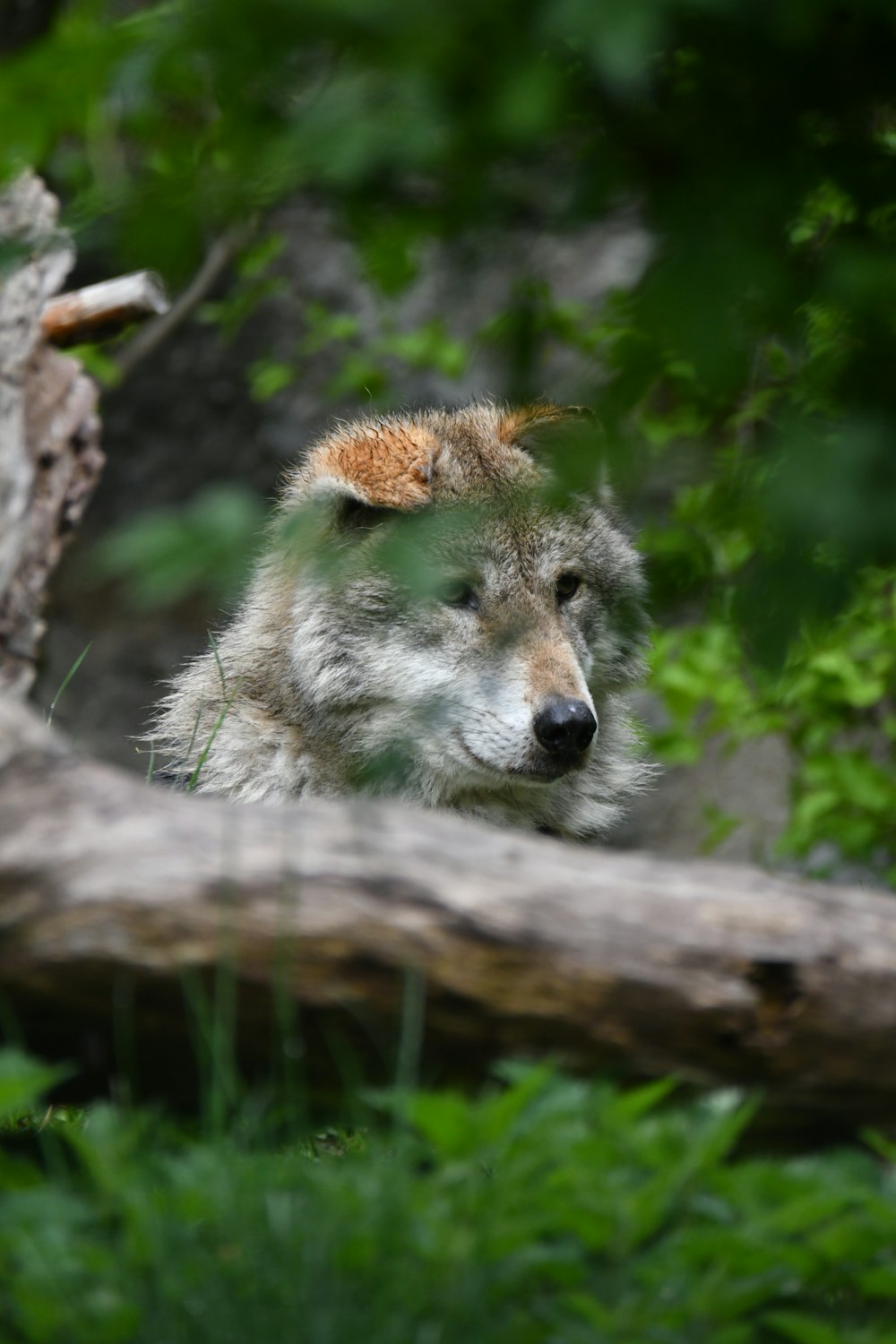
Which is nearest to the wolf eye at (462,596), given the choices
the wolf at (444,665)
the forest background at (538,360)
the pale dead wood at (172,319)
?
the wolf at (444,665)

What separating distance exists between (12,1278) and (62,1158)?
703 mm

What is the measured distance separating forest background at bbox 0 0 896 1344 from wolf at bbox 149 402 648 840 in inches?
74.0

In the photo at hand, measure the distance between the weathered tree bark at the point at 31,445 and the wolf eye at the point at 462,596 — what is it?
4.45ft

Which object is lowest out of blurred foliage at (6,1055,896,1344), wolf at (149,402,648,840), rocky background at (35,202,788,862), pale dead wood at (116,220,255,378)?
rocky background at (35,202,788,862)

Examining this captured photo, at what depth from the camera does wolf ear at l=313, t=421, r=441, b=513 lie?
4.52 meters

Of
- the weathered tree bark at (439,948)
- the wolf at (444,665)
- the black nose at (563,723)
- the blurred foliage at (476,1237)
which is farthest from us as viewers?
the wolf at (444,665)

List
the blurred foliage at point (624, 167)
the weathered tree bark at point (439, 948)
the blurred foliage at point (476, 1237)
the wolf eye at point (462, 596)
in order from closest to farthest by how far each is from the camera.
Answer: the blurred foliage at point (624, 167) → the blurred foliage at point (476, 1237) → the weathered tree bark at point (439, 948) → the wolf eye at point (462, 596)

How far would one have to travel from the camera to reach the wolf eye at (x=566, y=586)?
16.1ft

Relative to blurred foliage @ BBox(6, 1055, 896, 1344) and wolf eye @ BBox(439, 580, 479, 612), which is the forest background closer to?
blurred foliage @ BBox(6, 1055, 896, 1344)

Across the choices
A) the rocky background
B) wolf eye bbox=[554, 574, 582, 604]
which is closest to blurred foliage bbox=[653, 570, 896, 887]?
wolf eye bbox=[554, 574, 582, 604]

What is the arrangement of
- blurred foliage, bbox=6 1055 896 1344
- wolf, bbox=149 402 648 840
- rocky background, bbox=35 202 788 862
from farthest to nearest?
rocky background, bbox=35 202 788 862 → wolf, bbox=149 402 648 840 → blurred foliage, bbox=6 1055 896 1344

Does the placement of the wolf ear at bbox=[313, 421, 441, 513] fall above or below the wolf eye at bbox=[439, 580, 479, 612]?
above

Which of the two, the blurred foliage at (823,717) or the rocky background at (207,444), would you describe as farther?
the rocky background at (207,444)

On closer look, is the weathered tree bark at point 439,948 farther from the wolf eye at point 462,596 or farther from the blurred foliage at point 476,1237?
the wolf eye at point 462,596
